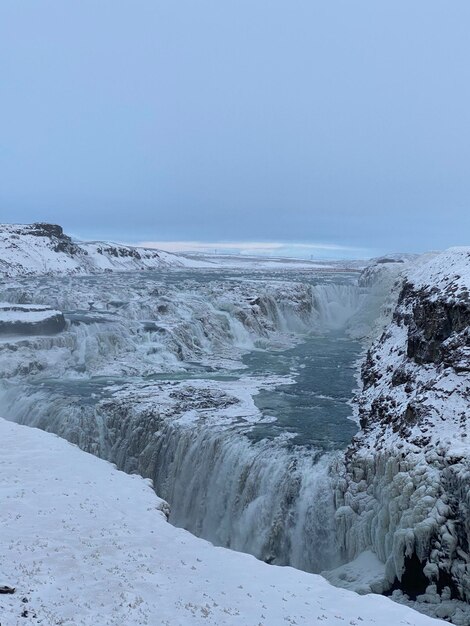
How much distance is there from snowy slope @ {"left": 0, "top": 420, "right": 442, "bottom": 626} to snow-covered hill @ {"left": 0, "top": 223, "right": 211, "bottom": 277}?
2323 inches

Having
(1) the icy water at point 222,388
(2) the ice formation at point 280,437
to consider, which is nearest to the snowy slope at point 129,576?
(2) the ice formation at point 280,437

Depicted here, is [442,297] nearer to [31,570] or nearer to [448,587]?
[448,587]

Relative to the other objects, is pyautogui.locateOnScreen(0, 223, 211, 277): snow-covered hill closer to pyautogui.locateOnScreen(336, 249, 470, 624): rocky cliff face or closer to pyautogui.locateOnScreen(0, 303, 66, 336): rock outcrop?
pyautogui.locateOnScreen(0, 303, 66, 336): rock outcrop

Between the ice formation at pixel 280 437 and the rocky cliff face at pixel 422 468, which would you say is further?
the ice formation at pixel 280 437

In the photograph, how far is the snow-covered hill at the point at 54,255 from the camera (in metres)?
72.2

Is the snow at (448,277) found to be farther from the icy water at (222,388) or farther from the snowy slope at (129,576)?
the snowy slope at (129,576)

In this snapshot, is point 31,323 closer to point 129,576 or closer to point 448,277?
point 448,277

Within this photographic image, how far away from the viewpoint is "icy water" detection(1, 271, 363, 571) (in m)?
13.9

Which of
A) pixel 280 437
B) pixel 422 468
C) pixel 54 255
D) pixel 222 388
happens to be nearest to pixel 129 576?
pixel 422 468

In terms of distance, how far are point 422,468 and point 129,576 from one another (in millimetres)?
6045

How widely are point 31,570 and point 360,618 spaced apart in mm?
4628

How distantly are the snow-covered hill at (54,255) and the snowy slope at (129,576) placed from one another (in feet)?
Result: 194

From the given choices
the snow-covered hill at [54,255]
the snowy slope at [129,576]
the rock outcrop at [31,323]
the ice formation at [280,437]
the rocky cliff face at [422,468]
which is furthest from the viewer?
the snow-covered hill at [54,255]

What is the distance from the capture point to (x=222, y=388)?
880 inches
